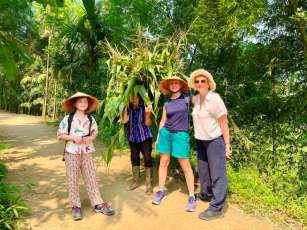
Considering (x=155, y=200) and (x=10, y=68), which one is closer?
(x=10, y=68)

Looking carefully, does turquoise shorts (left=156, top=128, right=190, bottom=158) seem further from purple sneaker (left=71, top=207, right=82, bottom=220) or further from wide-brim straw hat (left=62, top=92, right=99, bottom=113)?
purple sneaker (left=71, top=207, right=82, bottom=220)

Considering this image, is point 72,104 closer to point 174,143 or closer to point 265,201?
point 174,143

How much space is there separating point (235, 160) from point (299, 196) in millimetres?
1417

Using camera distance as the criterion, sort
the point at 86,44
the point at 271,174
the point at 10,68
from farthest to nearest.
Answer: the point at 86,44 → the point at 271,174 → the point at 10,68

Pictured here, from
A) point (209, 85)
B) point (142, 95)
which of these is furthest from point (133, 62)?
point (209, 85)

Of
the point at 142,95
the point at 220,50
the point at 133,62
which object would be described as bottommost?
the point at 142,95

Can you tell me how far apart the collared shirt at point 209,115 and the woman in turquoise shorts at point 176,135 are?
251 millimetres

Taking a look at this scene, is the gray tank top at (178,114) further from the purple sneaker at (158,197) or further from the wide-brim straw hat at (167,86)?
the purple sneaker at (158,197)

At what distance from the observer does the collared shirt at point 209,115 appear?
4.95 meters

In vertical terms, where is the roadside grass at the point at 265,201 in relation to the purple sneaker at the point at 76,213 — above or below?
above

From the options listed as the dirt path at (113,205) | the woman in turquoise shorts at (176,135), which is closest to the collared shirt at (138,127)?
the woman in turquoise shorts at (176,135)

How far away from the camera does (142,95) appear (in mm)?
5914

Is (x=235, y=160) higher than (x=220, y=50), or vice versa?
(x=220, y=50)

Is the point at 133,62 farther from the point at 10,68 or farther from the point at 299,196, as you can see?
the point at 299,196
